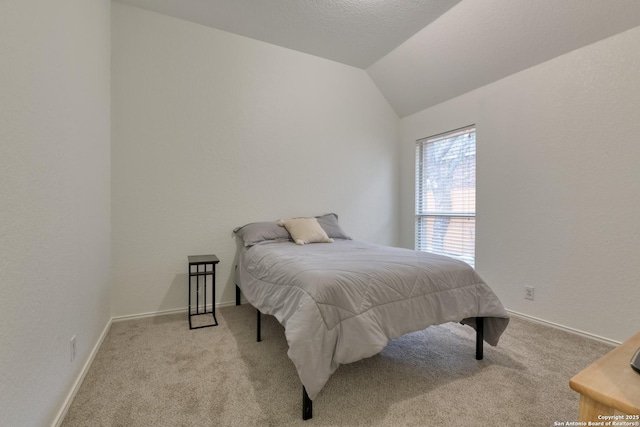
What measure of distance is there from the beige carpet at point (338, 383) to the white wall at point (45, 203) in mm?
308

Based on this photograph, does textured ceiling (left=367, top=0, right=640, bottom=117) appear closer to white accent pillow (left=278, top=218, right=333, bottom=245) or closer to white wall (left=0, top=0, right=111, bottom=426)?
white accent pillow (left=278, top=218, right=333, bottom=245)

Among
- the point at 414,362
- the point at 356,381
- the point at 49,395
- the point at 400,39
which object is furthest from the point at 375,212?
the point at 49,395

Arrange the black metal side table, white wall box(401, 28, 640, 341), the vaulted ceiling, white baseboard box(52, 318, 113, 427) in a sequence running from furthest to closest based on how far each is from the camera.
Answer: the black metal side table
the vaulted ceiling
white wall box(401, 28, 640, 341)
white baseboard box(52, 318, 113, 427)

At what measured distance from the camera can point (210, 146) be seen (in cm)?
304

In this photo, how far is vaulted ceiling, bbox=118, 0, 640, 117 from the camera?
2.29 m

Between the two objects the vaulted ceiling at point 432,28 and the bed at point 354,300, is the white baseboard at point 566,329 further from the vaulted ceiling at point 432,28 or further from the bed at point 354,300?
the vaulted ceiling at point 432,28

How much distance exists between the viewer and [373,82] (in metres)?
4.05

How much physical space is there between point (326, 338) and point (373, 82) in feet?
12.0

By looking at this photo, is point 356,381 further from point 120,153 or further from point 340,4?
point 340,4

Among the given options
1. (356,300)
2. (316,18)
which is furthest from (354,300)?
(316,18)

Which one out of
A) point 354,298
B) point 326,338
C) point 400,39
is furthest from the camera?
point 400,39

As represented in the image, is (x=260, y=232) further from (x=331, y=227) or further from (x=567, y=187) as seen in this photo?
(x=567, y=187)

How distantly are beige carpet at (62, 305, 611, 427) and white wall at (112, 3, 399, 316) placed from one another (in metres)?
0.79

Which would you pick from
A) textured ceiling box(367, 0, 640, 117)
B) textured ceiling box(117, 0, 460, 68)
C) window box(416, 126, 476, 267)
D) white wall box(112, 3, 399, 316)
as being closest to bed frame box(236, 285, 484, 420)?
white wall box(112, 3, 399, 316)
